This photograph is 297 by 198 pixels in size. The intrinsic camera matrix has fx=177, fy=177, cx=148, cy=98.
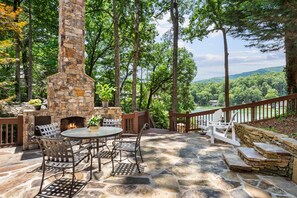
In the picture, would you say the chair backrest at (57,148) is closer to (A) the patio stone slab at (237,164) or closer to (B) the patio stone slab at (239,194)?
(B) the patio stone slab at (239,194)

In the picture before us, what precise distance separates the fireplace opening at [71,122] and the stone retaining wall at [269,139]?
543 cm

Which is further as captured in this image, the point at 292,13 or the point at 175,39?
the point at 175,39

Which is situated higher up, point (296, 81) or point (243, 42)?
point (243, 42)

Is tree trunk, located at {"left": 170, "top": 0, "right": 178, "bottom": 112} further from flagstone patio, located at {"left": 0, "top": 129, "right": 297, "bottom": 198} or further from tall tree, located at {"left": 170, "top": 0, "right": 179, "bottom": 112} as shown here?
flagstone patio, located at {"left": 0, "top": 129, "right": 297, "bottom": 198}

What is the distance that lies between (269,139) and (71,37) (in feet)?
21.3

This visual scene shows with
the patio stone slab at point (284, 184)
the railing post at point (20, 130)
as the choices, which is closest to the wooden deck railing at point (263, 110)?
the patio stone slab at point (284, 184)

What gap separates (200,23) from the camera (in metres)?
11.5

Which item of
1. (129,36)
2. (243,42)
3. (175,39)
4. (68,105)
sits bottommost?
(68,105)

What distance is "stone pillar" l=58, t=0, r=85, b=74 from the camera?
569cm

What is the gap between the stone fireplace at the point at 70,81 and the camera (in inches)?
214

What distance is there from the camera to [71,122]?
5.91 meters

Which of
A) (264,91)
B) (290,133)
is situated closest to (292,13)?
(290,133)

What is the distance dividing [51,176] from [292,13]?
6.23 metres

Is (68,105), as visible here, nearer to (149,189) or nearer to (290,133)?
(149,189)
